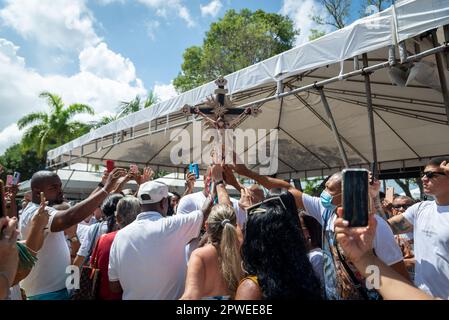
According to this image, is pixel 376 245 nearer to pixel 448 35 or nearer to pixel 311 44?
pixel 448 35

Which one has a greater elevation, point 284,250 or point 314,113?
point 314,113

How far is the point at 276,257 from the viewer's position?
63.4 inches

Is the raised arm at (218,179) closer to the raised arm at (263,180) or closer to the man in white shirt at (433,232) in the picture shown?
the raised arm at (263,180)

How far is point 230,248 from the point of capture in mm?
2137

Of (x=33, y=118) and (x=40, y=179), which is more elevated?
(x=33, y=118)

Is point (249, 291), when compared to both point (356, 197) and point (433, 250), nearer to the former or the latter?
point (356, 197)

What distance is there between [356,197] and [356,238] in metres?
0.15

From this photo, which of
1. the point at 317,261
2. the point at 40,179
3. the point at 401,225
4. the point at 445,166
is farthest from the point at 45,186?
the point at 445,166

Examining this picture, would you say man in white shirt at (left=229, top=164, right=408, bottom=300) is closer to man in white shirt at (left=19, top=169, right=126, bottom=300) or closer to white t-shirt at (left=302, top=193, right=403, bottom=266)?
white t-shirt at (left=302, top=193, right=403, bottom=266)

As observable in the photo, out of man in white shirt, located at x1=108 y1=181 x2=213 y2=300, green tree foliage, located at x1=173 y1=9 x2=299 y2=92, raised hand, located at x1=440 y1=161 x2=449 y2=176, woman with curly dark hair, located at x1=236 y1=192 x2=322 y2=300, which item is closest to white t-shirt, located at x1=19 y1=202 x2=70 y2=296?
man in white shirt, located at x1=108 y1=181 x2=213 y2=300

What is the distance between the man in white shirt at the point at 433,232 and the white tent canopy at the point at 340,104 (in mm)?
1001

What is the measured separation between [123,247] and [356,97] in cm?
535

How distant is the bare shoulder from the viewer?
1541mm

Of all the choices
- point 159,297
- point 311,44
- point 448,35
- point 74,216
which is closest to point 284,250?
point 159,297
